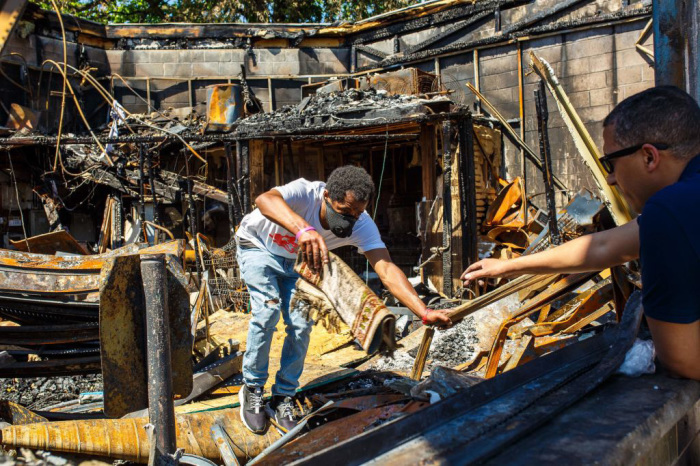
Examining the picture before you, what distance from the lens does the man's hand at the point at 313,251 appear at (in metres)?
3.09

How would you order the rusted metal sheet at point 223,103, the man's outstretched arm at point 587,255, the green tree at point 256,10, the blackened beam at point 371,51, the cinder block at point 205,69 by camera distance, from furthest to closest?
the green tree at point 256,10 → the cinder block at point 205,69 → the blackened beam at point 371,51 → the rusted metal sheet at point 223,103 → the man's outstretched arm at point 587,255

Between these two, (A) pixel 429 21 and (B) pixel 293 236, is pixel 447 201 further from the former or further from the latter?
(A) pixel 429 21

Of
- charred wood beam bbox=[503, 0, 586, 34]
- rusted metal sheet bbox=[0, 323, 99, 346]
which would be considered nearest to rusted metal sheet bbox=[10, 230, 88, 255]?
rusted metal sheet bbox=[0, 323, 99, 346]

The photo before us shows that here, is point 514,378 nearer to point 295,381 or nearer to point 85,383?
point 295,381

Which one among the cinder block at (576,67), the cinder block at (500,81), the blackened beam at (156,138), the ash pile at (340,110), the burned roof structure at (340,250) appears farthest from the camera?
the cinder block at (500,81)

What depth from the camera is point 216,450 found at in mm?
3697

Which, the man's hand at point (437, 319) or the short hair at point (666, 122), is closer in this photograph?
the short hair at point (666, 122)

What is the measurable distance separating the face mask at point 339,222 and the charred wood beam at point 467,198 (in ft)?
20.1

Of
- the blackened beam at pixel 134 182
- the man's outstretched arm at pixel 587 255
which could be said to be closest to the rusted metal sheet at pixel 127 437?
the man's outstretched arm at pixel 587 255

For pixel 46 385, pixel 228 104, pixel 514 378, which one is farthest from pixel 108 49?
pixel 514 378

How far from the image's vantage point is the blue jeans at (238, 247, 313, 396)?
4.07m

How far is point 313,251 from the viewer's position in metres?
3.10

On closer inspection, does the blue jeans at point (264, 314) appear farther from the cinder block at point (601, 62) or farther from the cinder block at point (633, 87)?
the cinder block at point (601, 62)

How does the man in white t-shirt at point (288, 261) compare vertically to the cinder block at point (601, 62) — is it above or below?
below
